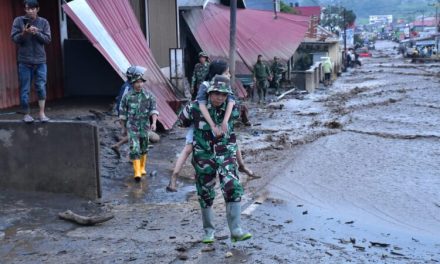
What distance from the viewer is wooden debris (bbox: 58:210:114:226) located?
6.27 meters

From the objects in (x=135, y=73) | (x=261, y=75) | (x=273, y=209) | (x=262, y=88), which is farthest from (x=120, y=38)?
(x=262, y=88)

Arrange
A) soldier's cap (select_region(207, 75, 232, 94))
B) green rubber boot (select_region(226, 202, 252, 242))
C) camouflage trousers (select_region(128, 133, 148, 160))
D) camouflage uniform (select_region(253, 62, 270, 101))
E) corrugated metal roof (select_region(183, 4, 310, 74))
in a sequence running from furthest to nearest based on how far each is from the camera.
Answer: camouflage uniform (select_region(253, 62, 270, 101))
corrugated metal roof (select_region(183, 4, 310, 74))
camouflage trousers (select_region(128, 133, 148, 160))
green rubber boot (select_region(226, 202, 252, 242))
soldier's cap (select_region(207, 75, 232, 94))

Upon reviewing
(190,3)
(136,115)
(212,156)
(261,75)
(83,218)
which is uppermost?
(190,3)

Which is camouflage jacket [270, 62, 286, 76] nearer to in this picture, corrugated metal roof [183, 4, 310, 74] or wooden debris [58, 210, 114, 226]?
corrugated metal roof [183, 4, 310, 74]

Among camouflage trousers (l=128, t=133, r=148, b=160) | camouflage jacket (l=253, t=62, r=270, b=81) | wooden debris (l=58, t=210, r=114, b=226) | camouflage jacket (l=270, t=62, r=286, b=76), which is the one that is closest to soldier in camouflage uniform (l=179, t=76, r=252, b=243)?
wooden debris (l=58, t=210, r=114, b=226)

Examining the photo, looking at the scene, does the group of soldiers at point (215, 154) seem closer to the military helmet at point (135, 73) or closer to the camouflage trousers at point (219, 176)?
the camouflage trousers at point (219, 176)

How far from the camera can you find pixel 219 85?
17.4 feet

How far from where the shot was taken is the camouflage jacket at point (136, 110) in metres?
8.55

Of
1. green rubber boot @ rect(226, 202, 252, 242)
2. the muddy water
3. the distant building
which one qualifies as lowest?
the muddy water

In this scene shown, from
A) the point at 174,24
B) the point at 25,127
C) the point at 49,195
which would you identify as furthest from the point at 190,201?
the point at 174,24

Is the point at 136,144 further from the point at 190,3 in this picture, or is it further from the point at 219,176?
the point at 190,3

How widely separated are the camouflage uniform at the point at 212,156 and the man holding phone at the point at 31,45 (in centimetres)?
271

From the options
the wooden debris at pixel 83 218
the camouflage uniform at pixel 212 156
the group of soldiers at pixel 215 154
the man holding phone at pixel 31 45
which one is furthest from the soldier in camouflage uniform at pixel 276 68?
the camouflage uniform at pixel 212 156

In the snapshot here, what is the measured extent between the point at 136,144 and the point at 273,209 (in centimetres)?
235
